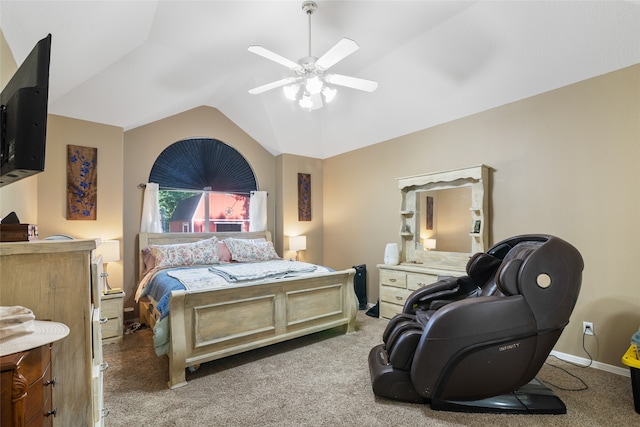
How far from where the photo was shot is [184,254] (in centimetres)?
372

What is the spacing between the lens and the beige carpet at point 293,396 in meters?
1.87

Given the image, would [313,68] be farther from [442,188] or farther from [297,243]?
[297,243]

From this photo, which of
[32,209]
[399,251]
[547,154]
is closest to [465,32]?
[547,154]

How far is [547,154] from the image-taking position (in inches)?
113

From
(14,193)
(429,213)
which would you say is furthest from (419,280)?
(14,193)

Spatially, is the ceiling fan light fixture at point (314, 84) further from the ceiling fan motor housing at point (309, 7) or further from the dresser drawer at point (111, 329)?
the dresser drawer at point (111, 329)

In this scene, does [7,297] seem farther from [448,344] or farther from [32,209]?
[32,209]

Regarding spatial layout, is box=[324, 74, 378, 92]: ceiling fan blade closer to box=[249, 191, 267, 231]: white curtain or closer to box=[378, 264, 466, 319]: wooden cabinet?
box=[378, 264, 466, 319]: wooden cabinet

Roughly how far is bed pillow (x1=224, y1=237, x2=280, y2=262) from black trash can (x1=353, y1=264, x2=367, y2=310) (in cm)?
123

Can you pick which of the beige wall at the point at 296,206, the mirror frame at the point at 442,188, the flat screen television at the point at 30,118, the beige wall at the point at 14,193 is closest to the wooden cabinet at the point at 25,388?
the flat screen television at the point at 30,118

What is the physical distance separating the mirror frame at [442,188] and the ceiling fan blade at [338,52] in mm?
1912

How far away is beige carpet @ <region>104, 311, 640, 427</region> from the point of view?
1873mm

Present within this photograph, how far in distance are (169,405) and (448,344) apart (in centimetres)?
186

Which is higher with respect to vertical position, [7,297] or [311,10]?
[311,10]
